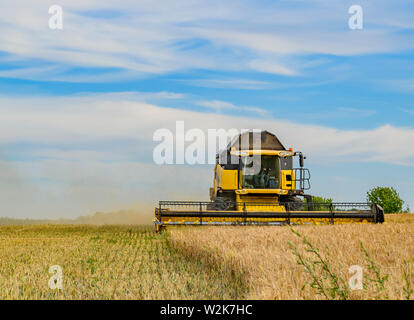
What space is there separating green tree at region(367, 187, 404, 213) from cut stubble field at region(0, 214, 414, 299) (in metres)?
36.4

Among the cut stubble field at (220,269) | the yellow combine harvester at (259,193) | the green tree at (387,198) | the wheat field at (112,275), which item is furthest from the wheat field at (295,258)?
the green tree at (387,198)

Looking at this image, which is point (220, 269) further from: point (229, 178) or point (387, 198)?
point (387, 198)

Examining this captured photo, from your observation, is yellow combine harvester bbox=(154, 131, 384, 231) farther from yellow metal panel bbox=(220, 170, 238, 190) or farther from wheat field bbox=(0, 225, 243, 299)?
wheat field bbox=(0, 225, 243, 299)

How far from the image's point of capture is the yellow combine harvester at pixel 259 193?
1602 centimetres

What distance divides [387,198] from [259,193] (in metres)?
32.8

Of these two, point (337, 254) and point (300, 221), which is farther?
point (300, 221)

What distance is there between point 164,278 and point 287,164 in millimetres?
10563

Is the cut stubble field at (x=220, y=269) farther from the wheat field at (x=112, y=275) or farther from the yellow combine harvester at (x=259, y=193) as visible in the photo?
the yellow combine harvester at (x=259, y=193)

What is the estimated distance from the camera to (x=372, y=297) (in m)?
4.57

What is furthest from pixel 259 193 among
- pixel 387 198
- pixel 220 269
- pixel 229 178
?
pixel 387 198

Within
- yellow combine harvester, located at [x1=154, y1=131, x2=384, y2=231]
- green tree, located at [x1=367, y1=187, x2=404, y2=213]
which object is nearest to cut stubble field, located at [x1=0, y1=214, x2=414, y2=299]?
yellow combine harvester, located at [x1=154, y1=131, x2=384, y2=231]
